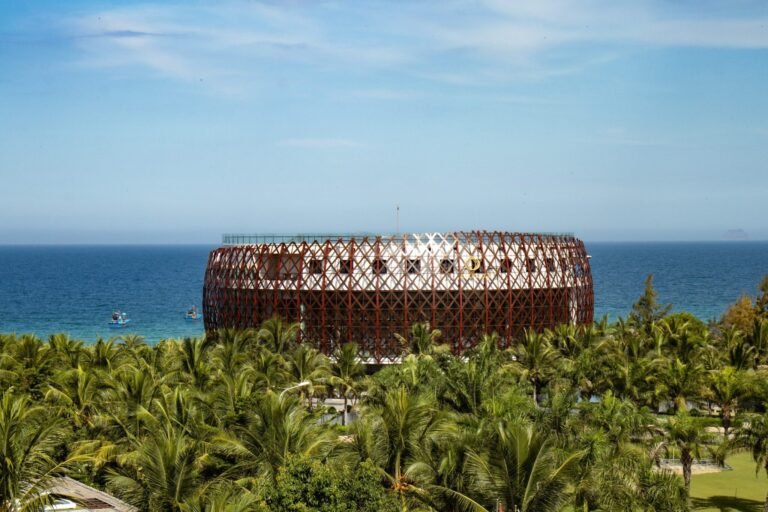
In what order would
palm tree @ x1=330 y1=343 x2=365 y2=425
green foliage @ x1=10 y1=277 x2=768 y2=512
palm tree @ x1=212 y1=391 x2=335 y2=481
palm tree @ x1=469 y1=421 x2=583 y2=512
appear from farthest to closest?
palm tree @ x1=330 y1=343 x2=365 y2=425
palm tree @ x1=212 y1=391 x2=335 y2=481
green foliage @ x1=10 y1=277 x2=768 y2=512
palm tree @ x1=469 y1=421 x2=583 y2=512

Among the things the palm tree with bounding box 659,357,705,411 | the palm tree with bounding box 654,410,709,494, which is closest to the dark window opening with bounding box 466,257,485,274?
the palm tree with bounding box 659,357,705,411

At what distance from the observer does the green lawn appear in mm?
44312

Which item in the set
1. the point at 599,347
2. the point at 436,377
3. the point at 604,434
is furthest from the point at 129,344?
the point at 604,434

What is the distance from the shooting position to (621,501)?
29.3 metres

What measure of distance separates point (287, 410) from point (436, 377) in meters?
16.9

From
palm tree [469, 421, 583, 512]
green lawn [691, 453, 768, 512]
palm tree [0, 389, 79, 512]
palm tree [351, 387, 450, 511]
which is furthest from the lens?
green lawn [691, 453, 768, 512]

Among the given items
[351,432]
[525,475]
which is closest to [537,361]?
[351,432]

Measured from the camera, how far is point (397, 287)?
78.2 m

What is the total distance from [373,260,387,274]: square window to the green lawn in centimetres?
3538

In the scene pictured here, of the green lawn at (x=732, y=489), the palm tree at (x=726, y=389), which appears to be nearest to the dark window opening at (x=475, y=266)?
the palm tree at (x=726, y=389)

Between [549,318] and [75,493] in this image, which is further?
[549,318]

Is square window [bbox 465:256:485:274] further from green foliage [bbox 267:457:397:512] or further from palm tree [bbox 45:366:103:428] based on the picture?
green foliage [bbox 267:457:397:512]

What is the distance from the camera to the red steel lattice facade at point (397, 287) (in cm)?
7819

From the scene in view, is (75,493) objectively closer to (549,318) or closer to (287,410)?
(287,410)
